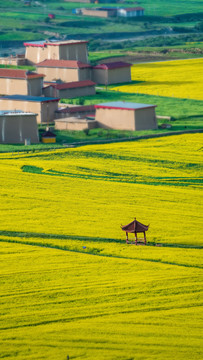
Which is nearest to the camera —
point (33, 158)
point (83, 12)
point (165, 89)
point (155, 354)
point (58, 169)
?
point (155, 354)

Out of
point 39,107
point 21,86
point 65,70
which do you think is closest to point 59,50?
point 65,70

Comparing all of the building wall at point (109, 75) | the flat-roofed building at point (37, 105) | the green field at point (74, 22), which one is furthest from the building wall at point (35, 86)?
the green field at point (74, 22)

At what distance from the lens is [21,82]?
A: 8894 cm

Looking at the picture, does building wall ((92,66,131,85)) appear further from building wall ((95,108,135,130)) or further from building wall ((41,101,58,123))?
building wall ((95,108,135,130))

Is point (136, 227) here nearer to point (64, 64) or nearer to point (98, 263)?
point (98, 263)

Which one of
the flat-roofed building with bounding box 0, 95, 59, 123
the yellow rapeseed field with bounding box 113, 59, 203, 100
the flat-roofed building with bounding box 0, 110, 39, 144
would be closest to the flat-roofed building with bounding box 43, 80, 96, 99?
the yellow rapeseed field with bounding box 113, 59, 203, 100

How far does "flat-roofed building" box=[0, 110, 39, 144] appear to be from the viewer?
69438mm

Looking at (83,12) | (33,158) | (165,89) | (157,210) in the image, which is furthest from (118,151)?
(83,12)

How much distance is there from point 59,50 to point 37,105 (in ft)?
87.7

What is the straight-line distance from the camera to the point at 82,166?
189 feet

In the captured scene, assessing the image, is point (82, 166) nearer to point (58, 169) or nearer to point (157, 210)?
point (58, 169)

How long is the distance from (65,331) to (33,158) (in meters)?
33.8

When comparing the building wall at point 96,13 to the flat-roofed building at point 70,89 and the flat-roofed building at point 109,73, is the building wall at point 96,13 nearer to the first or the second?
the flat-roofed building at point 109,73

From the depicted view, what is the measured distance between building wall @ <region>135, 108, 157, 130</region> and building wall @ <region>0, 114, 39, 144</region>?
9014 millimetres
